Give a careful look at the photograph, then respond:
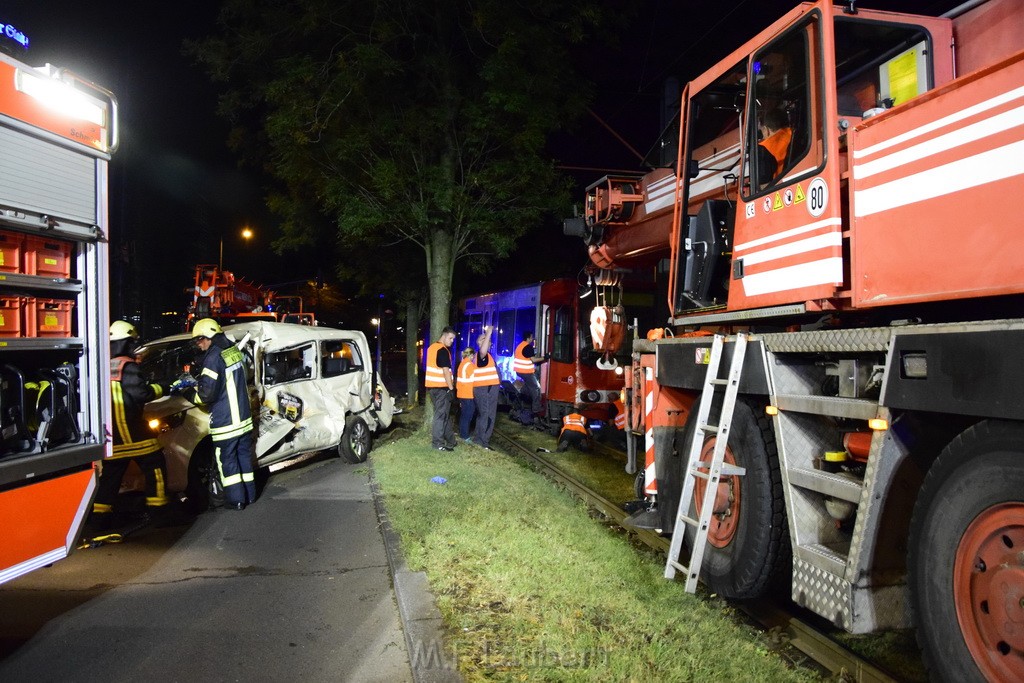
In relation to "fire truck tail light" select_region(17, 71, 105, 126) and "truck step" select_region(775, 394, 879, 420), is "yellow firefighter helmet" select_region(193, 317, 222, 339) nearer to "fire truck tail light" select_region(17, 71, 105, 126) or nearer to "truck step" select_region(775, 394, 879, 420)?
"fire truck tail light" select_region(17, 71, 105, 126)

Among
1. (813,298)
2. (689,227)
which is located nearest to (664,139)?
(689,227)

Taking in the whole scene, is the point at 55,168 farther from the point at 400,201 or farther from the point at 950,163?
the point at 400,201

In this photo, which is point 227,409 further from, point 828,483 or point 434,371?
point 828,483

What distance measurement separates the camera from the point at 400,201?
11227 millimetres

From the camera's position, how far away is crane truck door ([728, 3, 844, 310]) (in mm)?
3342

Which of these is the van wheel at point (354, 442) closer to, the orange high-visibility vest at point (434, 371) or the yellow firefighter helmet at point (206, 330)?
the orange high-visibility vest at point (434, 371)

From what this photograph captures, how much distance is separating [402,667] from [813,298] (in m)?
2.88

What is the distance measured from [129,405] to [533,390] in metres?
8.23

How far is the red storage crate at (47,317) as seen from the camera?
3.63 metres

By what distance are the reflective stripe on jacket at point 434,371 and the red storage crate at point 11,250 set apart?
6841 mm

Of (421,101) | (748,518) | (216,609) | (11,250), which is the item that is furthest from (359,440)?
(748,518)

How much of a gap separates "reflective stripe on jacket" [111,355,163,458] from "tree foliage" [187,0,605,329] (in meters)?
5.12

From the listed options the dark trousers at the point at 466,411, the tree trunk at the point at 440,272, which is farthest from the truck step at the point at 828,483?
the tree trunk at the point at 440,272

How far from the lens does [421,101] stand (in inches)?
442
